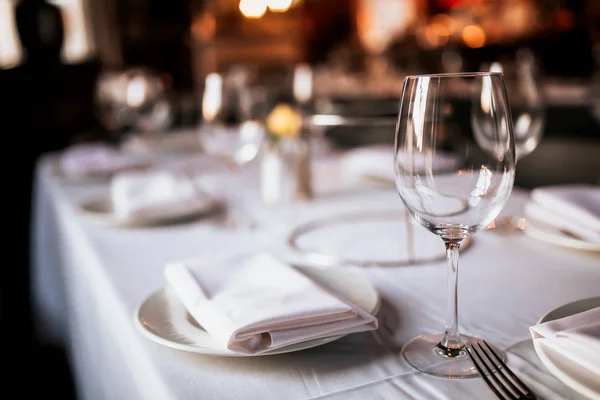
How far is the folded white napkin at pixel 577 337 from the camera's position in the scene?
18.6 inches

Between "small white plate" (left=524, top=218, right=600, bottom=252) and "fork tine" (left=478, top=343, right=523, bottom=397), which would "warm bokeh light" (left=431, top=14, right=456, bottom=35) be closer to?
"small white plate" (left=524, top=218, right=600, bottom=252)

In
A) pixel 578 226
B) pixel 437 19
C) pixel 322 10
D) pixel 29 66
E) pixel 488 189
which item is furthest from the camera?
pixel 322 10

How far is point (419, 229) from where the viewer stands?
1.08 meters

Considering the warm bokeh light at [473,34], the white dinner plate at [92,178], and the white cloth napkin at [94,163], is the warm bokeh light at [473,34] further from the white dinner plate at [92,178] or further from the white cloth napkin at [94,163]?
the white dinner plate at [92,178]

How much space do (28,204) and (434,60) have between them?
337cm

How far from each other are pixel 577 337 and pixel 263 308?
287 millimetres

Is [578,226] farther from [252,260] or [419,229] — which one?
[252,260]

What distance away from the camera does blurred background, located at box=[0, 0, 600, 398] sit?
7.47 feet

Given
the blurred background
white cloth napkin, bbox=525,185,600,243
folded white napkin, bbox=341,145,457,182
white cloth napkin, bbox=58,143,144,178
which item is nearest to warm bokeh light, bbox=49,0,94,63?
the blurred background

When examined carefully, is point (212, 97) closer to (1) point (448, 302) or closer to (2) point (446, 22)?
(1) point (448, 302)

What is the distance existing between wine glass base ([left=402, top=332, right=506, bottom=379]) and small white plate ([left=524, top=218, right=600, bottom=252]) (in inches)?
13.8

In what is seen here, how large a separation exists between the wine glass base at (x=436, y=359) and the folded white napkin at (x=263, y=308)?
Result: 47 millimetres

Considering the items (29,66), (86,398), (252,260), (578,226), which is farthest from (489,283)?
(29,66)

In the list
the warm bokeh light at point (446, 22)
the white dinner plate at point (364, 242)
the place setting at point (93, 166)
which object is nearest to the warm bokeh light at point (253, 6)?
Result: the warm bokeh light at point (446, 22)
